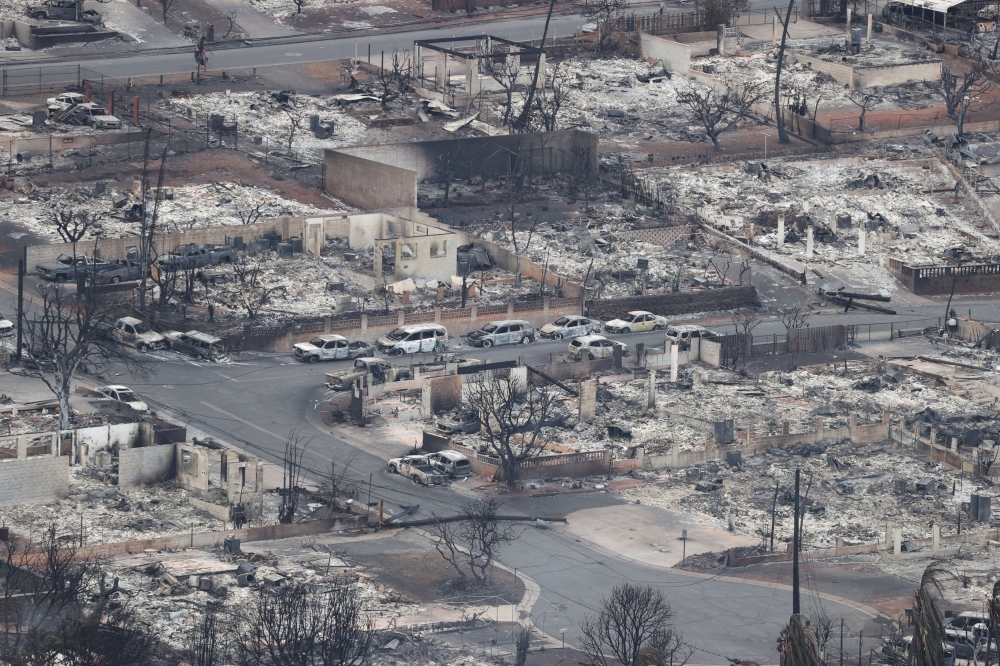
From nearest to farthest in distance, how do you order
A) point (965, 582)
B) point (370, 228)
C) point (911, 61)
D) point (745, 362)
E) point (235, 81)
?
1. point (965, 582)
2. point (745, 362)
3. point (370, 228)
4. point (235, 81)
5. point (911, 61)

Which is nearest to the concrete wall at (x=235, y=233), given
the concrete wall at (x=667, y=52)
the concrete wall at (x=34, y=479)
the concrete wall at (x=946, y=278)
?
the concrete wall at (x=946, y=278)

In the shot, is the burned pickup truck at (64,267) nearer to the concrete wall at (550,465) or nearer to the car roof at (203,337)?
the car roof at (203,337)

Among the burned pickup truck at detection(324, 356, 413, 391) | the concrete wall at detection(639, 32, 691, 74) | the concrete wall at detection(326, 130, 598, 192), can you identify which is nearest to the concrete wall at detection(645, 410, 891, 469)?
the burned pickup truck at detection(324, 356, 413, 391)

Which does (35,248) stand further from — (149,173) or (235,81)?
(235,81)

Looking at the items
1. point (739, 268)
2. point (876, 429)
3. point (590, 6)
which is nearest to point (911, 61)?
point (590, 6)

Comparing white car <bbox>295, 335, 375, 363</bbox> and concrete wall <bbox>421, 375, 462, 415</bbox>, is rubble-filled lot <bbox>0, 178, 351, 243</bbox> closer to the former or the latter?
white car <bbox>295, 335, 375, 363</bbox>

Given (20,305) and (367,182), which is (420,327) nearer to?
(20,305)

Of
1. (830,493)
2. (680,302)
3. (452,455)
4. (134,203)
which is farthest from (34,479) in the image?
(680,302)
